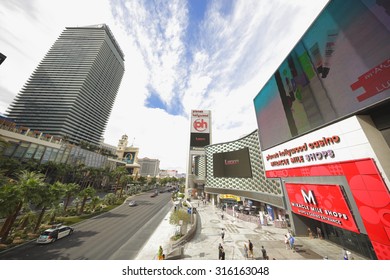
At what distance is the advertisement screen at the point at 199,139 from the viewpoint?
7131cm

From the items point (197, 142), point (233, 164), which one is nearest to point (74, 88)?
point (197, 142)

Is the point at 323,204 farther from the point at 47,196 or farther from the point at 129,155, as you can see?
the point at 129,155

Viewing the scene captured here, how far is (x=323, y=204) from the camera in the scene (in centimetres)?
1588

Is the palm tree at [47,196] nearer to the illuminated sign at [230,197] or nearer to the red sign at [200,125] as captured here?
the illuminated sign at [230,197]

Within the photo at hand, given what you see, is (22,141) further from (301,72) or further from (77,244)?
(301,72)

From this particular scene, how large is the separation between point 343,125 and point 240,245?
17.3 m

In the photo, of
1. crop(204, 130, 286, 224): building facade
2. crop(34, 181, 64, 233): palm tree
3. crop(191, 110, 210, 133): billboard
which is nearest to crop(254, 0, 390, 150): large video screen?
crop(204, 130, 286, 224): building facade

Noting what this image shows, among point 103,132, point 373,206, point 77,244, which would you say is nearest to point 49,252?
point 77,244

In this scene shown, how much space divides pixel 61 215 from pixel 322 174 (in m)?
47.1

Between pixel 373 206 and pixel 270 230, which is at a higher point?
pixel 373 206

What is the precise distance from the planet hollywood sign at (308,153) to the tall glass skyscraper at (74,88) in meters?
125

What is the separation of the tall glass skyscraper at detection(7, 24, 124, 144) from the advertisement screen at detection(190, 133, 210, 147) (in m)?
88.9

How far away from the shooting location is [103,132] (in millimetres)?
141500

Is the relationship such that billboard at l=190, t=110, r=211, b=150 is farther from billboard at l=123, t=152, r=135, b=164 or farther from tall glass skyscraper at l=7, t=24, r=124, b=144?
billboard at l=123, t=152, r=135, b=164
